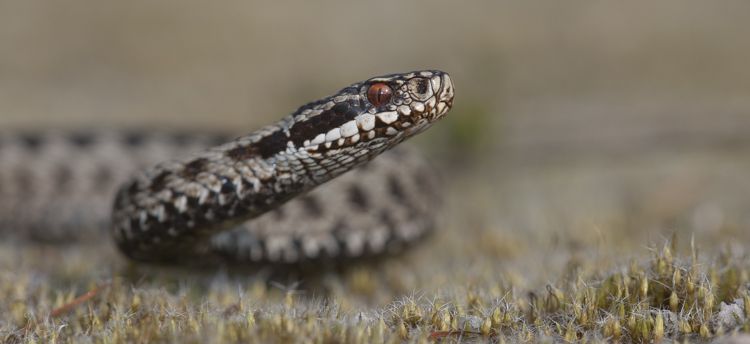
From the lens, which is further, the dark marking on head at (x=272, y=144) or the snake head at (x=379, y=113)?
the dark marking on head at (x=272, y=144)

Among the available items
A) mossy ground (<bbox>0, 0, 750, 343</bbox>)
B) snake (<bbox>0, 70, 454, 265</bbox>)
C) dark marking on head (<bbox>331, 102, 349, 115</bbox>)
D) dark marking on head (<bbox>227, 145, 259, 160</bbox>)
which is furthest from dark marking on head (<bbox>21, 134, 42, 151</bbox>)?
dark marking on head (<bbox>331, 102, 349, 115</bbox>)

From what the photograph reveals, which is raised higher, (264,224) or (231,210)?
(231,210)

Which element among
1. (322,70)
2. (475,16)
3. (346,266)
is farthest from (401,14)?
(346,266)

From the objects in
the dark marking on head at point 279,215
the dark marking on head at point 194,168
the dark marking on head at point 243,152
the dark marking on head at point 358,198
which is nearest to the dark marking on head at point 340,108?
the dark marking on head at point 243,152

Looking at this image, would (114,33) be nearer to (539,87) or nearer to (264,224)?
(539,87)

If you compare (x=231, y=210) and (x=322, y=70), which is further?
(x=322, y=70)

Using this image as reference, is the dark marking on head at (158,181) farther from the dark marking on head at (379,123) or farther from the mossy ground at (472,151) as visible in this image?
the dark marking on head at (379,123)

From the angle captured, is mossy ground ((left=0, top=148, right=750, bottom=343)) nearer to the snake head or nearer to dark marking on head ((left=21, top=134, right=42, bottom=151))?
the snake head

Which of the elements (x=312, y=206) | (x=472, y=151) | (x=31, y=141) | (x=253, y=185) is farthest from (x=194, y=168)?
(x=472, y=151)

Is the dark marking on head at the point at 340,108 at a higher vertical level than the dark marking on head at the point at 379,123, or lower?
higher
